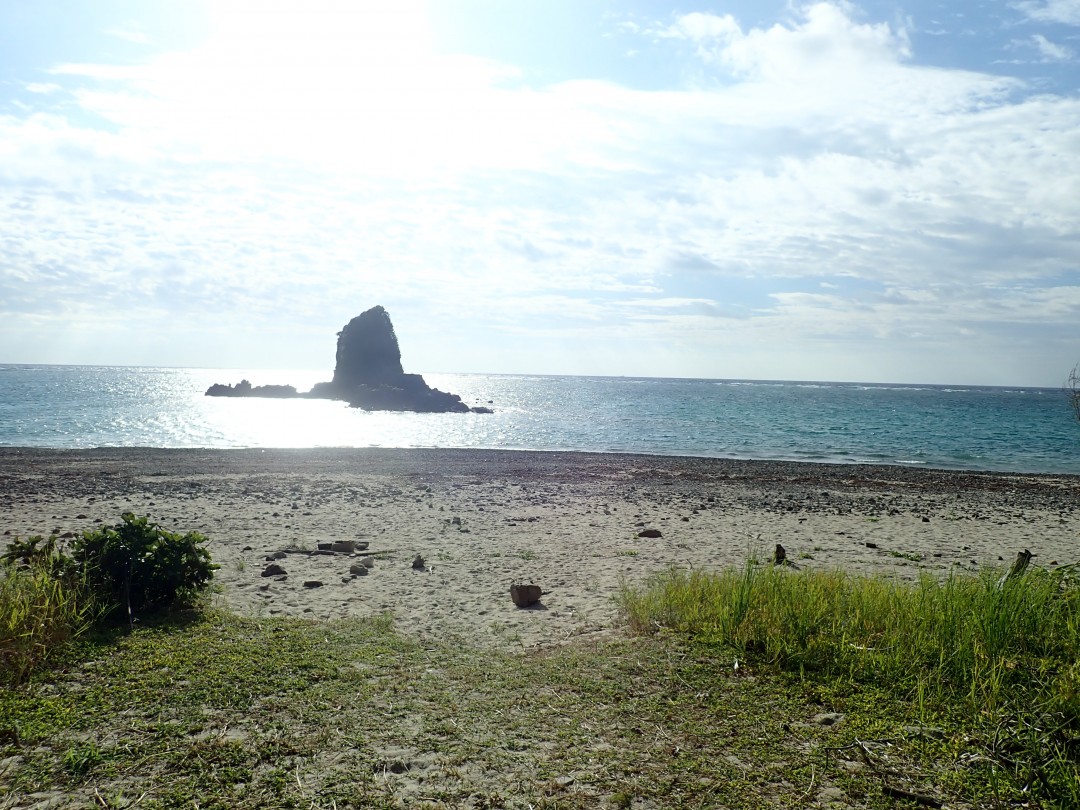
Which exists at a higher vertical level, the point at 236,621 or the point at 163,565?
the point at 163,565

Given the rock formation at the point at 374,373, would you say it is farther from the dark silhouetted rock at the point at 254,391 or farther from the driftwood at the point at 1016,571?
the driftwood at the point at 1016,571

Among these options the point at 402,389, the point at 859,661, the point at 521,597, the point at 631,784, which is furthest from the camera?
the point at 402,389

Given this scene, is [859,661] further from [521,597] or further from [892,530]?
[892,530]

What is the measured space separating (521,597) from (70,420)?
2297 inches

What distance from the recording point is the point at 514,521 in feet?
52.8

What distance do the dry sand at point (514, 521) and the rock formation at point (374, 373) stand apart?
186ft

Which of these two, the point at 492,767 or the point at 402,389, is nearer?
the point at 492,767

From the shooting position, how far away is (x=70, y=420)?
55062mm

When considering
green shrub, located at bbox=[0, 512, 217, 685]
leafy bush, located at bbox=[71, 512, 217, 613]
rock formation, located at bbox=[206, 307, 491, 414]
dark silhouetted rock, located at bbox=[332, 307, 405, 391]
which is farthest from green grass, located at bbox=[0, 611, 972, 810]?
dark silhouetted rock, located at bbox=[332, 307, 405, 391]

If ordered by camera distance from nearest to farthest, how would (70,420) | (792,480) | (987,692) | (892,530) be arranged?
(987,692) < (892,530) < (792,480) < (70,420)

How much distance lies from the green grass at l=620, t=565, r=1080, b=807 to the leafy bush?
5.06 m

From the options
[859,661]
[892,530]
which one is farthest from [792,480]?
[859,661]

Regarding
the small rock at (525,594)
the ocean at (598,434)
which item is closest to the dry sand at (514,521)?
the small rock at (525,594)

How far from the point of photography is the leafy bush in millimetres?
7660
